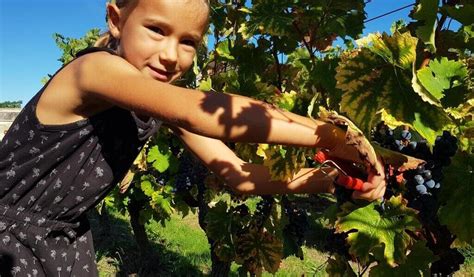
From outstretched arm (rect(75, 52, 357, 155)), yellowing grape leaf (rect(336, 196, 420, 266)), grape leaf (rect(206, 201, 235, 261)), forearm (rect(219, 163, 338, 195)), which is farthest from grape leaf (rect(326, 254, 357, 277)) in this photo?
grape leaf (rect(206, 201, 235, 261))

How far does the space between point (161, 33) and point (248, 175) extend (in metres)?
0.62

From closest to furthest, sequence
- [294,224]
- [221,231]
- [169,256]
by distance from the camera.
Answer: [221,231]
[294,224]
[169,256]

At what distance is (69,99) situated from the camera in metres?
1.51

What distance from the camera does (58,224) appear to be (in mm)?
1761

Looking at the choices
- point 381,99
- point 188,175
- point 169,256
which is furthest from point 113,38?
point 169,256

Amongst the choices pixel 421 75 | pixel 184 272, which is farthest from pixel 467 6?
pixel 184 272

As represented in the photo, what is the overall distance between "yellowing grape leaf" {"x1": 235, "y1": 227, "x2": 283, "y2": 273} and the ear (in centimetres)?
149

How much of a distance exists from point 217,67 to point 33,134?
2.19 metres

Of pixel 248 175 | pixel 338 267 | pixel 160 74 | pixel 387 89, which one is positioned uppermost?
pixel 387 89

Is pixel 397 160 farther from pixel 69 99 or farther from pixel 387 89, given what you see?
pixel 69 99

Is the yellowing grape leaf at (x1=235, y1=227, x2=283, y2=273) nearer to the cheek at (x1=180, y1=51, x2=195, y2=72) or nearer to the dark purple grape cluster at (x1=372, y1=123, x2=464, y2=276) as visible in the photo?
the dark purple grape cluster at (x1=372, y1=123, x2=464, y2=276)

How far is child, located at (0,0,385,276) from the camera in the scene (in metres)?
1.20

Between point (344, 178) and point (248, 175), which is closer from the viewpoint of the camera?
point (344, 178)

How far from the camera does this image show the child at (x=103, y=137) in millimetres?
1195
